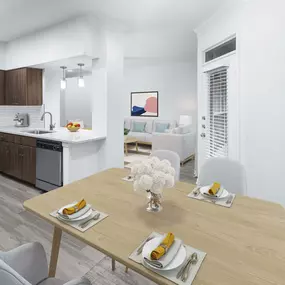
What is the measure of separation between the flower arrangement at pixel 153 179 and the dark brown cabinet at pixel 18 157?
296cm

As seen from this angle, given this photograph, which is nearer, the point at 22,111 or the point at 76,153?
the point at 76,153

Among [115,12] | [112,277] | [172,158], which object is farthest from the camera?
[115,12]

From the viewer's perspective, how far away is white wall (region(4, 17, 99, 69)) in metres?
3.29

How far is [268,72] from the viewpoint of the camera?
230cm

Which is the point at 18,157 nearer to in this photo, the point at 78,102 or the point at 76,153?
the point at 76,153

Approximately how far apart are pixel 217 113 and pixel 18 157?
3372mm

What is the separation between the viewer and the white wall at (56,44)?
130 inches

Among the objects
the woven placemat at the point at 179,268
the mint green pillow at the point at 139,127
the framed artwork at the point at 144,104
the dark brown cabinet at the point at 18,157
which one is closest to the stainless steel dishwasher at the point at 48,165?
the dark brown cabinet at the point at 18,157

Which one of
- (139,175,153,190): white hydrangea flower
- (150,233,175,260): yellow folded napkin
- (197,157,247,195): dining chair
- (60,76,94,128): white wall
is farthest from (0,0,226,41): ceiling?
(60,76,94,128): white wall

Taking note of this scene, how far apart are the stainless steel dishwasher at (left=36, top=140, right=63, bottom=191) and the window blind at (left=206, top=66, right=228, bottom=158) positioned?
7.37ft

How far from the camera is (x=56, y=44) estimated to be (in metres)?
3.65

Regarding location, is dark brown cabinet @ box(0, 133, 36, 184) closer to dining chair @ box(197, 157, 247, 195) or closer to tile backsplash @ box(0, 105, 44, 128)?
tile backsplash @ box(0, 105, 44, 128)

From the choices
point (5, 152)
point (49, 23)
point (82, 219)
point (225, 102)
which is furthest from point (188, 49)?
point (82, 219)

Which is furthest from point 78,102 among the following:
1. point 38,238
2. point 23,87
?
point 38,238
